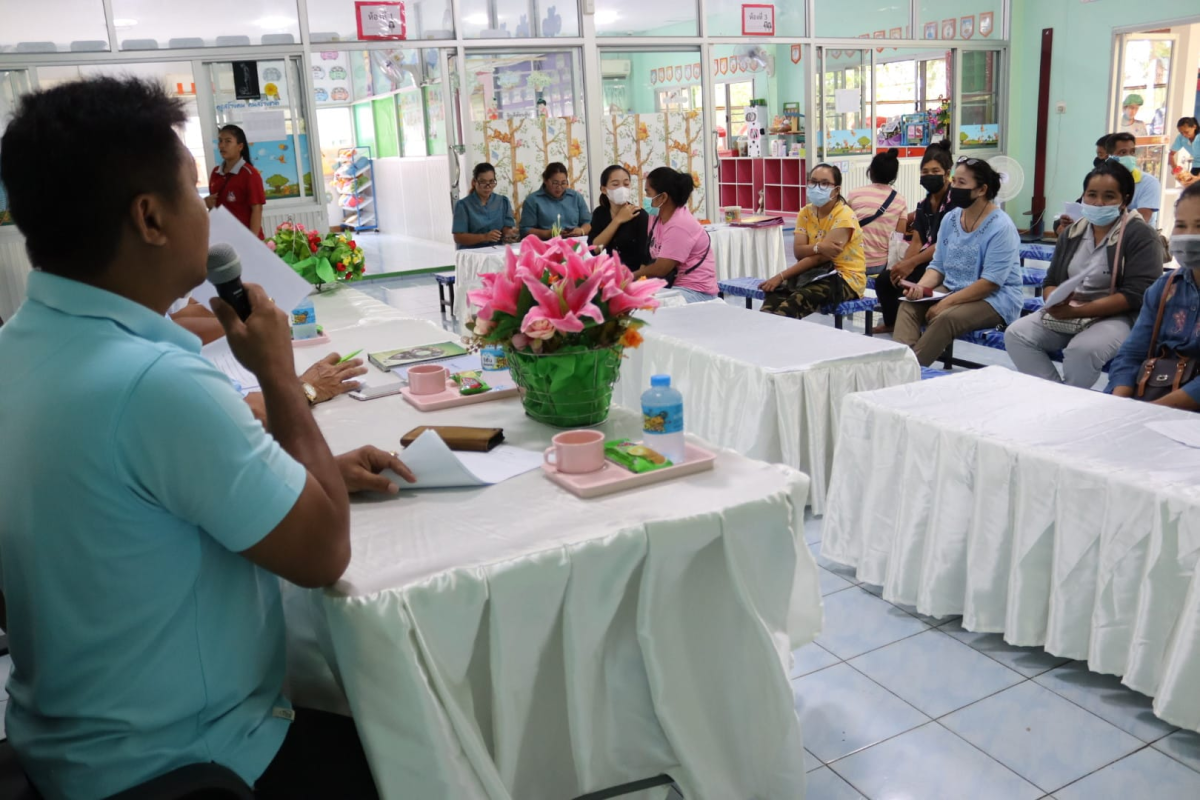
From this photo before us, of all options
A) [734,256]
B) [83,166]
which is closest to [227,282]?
[83,166]

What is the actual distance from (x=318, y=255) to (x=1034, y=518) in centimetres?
326

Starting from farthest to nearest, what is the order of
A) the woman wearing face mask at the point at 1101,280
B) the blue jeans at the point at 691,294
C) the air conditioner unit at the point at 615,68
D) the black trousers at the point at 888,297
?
the air conditioner unit at the point at 615,68 → the black trousers at the point at 888,297 → the blue jeans at the point at 691,294 → the woman wearing face mask at the point at 1101,280

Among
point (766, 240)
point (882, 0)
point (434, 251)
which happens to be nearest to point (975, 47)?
point (882, 0)

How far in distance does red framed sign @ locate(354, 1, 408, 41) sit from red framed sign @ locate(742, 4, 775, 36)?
3.58m

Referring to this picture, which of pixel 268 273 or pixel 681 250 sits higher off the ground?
pixel 268 273

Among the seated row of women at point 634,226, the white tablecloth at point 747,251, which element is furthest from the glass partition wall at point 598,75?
the white tablecloth at point 747,251

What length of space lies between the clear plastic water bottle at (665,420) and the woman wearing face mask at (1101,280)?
2.61 metres

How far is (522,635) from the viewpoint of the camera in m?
1.49

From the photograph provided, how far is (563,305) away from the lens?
6.16 ft

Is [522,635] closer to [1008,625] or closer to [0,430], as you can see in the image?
[0,430]

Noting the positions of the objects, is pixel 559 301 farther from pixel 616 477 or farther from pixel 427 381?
pixel 427 381

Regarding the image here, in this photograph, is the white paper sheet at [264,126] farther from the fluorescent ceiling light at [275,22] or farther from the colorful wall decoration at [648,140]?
the colorful wall decoration at [648,140]

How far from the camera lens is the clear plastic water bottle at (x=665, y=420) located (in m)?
1.72

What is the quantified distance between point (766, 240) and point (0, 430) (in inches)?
249
